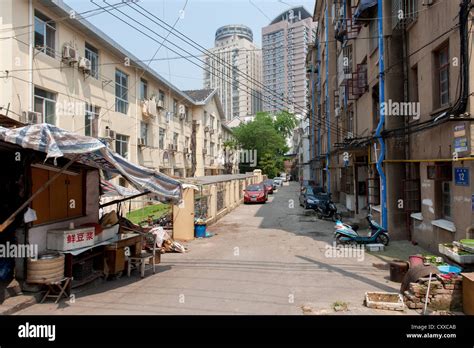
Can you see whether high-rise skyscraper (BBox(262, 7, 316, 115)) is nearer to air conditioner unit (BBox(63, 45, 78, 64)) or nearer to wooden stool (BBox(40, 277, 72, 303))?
air conditioner unit (BBox(63, 45, 78, 64))

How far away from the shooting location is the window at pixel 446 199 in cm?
920

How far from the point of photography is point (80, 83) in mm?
15273

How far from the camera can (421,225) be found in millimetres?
10469

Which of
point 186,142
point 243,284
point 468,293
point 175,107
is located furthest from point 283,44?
point 468,293

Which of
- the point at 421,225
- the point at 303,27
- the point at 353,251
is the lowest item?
the point at 353,251

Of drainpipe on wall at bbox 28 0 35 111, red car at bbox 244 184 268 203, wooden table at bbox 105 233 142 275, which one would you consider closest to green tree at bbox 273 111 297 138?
red car at bbox 244 184 268 203

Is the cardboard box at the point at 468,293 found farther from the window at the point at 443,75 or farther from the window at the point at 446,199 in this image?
the window at the point at 443,75

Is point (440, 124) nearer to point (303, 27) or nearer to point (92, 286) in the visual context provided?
point (92, 286)

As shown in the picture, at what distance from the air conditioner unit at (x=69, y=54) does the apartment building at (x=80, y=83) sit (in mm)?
39

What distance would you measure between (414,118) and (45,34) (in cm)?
1358

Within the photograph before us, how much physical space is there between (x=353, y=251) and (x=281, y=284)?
4280 millimetres

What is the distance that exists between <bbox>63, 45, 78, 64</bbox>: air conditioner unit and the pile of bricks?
14426 millimetres

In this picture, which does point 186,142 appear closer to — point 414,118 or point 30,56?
point 30,56
